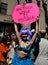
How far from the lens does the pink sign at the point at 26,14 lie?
760cm

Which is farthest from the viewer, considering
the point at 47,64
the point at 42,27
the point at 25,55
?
the point at 42,27

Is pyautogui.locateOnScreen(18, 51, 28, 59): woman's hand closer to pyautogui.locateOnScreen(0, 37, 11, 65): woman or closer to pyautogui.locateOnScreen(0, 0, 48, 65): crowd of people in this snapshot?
pyautogui.locateOnScreen(0, 0, 48, 65): crowd of people

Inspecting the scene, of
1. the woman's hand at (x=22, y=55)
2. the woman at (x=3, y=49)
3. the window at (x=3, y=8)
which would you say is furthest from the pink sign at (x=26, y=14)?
the window at (x=3, y=8)

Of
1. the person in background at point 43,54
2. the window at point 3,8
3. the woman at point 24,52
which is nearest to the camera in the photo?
the woman at point 24,52

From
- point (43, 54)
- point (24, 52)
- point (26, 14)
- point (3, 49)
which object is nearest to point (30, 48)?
point (24, 52)

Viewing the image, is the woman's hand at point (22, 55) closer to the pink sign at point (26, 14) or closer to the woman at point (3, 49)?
the pink sign at point (26, 14)

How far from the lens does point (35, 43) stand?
7617mm

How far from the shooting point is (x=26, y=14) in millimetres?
7867

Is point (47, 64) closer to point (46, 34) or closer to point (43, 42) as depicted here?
point (43, 42)

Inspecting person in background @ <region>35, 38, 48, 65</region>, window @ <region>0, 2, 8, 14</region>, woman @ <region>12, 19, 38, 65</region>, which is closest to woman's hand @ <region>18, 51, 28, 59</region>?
woman @ <region>12, 19, 38, 65</region>

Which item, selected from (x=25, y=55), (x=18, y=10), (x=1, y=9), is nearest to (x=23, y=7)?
(x=18, y=10)

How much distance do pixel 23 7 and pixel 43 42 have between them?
102cm

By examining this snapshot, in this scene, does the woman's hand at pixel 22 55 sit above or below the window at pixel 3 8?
above

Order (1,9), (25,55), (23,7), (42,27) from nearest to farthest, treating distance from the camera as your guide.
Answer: (25,55), (23,7), (1,9), (42,27)
